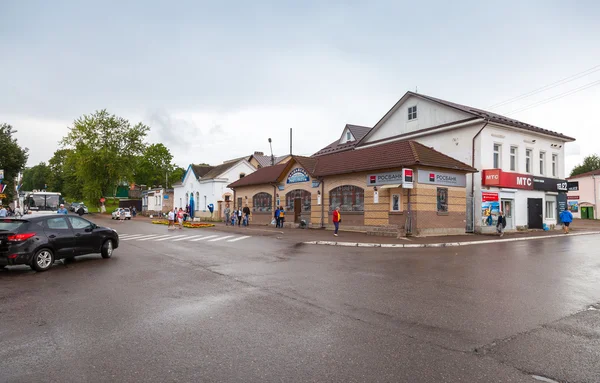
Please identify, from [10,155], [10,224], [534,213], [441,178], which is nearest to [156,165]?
[10,155]

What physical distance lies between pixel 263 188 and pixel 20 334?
29.4 m

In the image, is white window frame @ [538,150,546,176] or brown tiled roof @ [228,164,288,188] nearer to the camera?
white window frame @ [538,150,546,176]

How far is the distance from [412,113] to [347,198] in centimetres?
1030

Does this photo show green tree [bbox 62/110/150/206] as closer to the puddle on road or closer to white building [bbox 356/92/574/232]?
white building [bbox 356/92/574/232]

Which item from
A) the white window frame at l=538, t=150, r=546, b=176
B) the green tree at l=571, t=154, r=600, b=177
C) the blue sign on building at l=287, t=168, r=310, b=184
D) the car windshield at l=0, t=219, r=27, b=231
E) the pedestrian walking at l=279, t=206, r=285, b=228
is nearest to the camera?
the car windshield at l=0, t=219, r=27, b=231

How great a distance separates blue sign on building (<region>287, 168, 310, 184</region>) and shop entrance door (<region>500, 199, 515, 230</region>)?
14198 millimetres

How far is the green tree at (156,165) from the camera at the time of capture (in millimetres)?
87562

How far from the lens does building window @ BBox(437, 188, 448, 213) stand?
2349 centimetres

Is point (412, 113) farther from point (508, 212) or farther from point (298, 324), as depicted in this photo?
point (298, 324)

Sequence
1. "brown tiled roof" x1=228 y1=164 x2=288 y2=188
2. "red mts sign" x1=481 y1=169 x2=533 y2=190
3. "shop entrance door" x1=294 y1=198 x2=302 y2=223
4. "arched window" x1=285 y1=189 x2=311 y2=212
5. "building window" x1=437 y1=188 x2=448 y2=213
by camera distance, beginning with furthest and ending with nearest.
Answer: "brown tiled roof" x1=228 y1=164 x2=288 y2=188 < "shop entrance door" x1=294 y1=198 x2=302 y2=223 < "arched window" x1=285 y1=189 x2=311 y2=212 < "red mts sign" x1=481 y1=169 x2=533 y2=190 < "building window" x1=437 y1=188 x2=448 y2=213

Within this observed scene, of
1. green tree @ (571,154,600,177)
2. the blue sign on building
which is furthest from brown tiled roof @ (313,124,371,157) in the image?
green tree @ (571,154,600,177)

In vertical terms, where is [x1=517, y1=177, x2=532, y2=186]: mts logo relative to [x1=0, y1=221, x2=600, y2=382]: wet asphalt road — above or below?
above

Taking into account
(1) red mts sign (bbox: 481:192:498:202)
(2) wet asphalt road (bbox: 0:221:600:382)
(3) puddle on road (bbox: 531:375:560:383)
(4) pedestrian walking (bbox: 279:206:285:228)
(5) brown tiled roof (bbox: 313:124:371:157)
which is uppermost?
(5) brown tiled roof (bbox: 313:124:371:157)

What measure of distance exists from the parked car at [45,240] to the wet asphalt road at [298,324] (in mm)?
568
